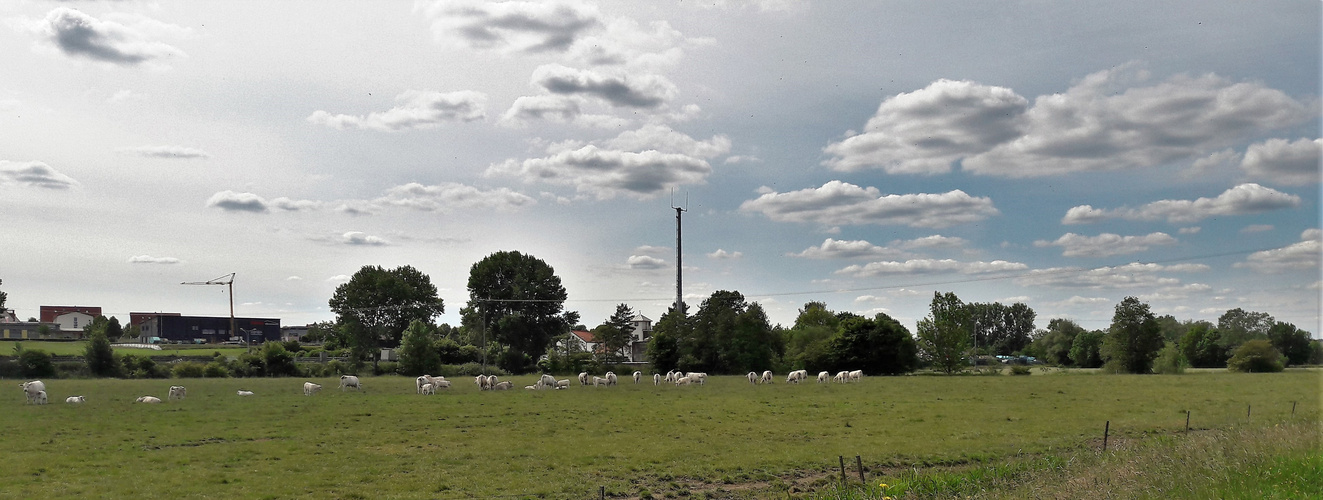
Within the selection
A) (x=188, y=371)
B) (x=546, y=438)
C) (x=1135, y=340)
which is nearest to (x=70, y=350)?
(x=188, y=371)

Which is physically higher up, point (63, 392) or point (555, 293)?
point (555, 293)

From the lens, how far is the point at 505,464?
22375 millimetres

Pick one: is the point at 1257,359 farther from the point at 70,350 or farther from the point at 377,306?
the point at 70,350

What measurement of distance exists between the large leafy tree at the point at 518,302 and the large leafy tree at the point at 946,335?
4697cm

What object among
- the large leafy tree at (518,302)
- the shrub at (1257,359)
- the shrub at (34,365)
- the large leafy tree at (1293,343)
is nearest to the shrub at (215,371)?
the shrub at (34,365)

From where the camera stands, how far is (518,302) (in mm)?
111438

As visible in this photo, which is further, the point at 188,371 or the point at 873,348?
the point at 873,348

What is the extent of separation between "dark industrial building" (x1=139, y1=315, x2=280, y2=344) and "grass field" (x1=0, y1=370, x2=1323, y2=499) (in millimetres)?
140907

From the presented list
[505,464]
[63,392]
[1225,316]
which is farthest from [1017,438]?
[1225,316]

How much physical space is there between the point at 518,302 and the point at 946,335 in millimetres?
53092

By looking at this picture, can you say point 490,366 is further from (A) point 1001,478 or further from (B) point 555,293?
(A) point 1001,478

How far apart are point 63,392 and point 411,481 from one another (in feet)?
149

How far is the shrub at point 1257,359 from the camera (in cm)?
8706

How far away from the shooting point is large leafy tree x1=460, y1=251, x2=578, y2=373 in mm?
109375
